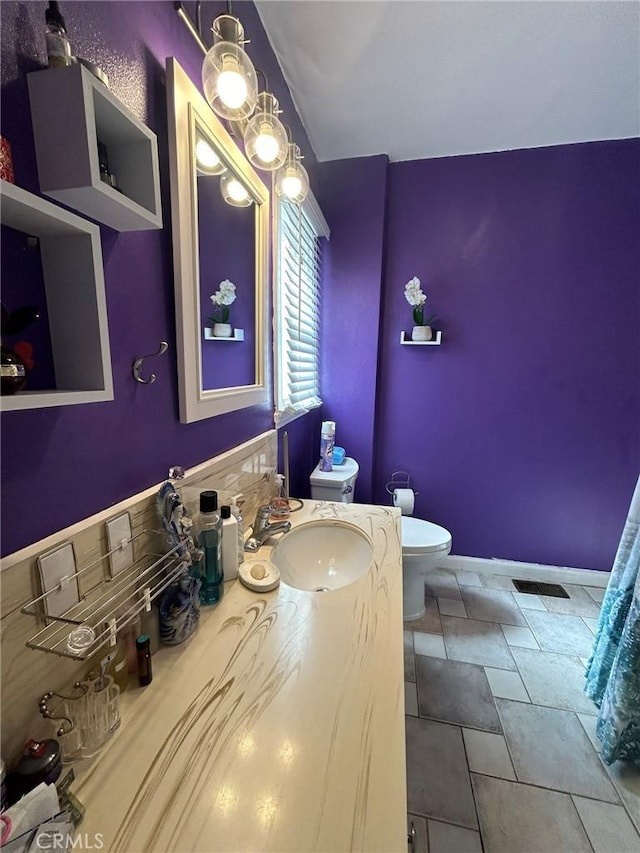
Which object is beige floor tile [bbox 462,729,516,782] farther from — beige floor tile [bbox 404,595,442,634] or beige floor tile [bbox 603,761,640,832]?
beige floor tile [bbox 404,595,442,634]

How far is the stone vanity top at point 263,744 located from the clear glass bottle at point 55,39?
983 millimetres

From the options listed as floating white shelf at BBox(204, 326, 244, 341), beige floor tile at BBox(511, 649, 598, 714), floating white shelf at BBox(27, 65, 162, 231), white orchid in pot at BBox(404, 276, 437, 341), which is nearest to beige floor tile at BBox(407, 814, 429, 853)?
beige floor tile at BBox(511, 649, 598, 714)

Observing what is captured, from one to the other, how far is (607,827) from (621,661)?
467mm

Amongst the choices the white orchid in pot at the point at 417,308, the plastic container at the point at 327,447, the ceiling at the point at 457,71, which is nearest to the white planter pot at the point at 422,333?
the white orchid in pot at the point at 417,308

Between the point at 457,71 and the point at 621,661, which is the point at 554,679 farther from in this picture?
the point at 457,71

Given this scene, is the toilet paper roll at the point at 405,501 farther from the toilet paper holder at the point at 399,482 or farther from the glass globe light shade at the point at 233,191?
the glass globe light shade at the point at 233,191

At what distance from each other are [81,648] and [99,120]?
81 centimetres

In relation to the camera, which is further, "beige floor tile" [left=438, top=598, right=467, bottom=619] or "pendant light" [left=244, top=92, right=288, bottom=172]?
"beige floor tile" [left=438, top=598, right=467, bottom=619]

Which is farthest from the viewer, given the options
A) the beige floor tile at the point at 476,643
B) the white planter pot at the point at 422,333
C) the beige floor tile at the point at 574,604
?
the white planter pot at the point at 422,333

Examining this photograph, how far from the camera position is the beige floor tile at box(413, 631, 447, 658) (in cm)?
169

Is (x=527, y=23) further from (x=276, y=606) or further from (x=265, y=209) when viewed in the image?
(x=276, y=606)

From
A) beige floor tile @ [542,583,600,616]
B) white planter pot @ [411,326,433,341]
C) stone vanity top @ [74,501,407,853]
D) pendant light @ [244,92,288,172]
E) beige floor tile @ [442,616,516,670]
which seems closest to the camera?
stone vanity top @ [74,501,407,853]

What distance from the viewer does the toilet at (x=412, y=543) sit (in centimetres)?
176

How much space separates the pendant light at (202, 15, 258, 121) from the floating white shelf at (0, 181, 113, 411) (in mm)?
585
